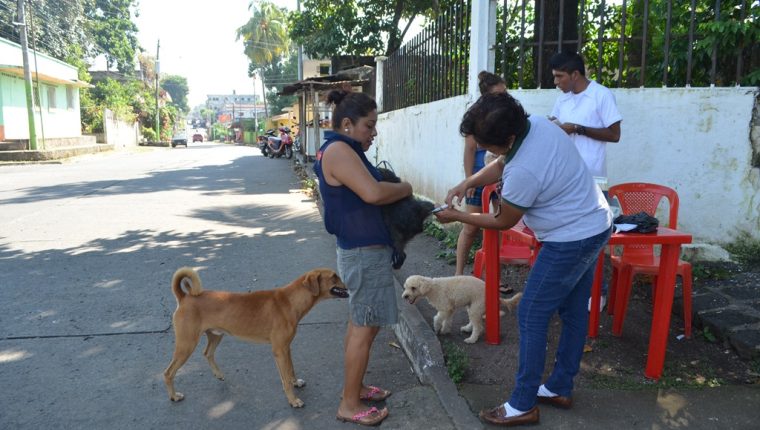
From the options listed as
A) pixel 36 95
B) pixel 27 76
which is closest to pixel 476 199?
pixel 27 76

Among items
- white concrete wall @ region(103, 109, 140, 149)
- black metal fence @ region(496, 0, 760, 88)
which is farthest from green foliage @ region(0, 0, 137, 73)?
black metal fence @ region(496, 0, 760, 88)

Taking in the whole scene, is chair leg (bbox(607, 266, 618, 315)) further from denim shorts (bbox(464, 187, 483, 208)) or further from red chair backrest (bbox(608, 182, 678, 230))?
denim shorts (bbox(464, 187, 483, 208))

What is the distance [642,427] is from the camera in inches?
114

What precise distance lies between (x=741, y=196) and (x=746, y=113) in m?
0.80

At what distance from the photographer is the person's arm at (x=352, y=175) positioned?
8.73 ft

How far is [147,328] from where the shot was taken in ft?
14.5

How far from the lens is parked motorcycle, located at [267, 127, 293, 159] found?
2656 centimetres

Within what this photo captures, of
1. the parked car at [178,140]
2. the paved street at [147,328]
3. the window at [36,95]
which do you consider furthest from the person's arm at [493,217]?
the parked car at [178,140]

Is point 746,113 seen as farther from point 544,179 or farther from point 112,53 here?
point 112,53

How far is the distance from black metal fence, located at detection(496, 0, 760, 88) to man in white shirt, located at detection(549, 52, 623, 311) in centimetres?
185

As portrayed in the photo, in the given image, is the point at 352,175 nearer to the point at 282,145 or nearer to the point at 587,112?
the point at 587,112

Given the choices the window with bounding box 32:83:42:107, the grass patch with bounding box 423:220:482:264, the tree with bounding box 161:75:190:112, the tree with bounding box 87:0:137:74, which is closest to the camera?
the grass patch with bounding box 423:220:482:264

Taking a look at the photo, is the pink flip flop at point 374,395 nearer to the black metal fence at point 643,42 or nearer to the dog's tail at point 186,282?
the dog's tail at point 186,282

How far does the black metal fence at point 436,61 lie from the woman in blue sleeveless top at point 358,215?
4521 mm
